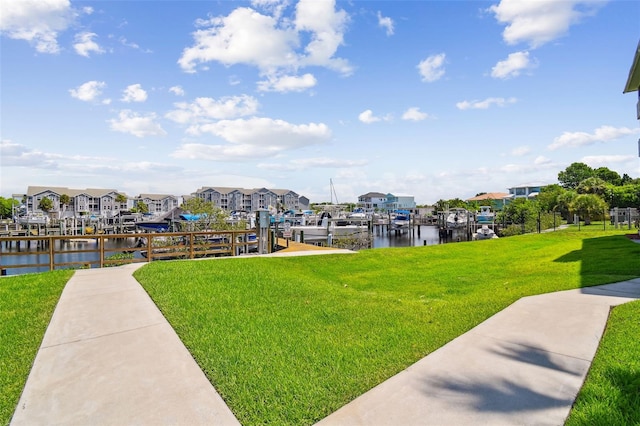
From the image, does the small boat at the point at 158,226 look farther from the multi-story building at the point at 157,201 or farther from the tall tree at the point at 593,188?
the multi-story building at the point at 157,201

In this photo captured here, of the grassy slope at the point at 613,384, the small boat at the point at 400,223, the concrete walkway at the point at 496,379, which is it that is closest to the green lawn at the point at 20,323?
the concrete walkway at the point at 496,379

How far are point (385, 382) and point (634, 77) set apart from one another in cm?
1622

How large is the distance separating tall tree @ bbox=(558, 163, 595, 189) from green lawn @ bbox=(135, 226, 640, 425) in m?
85.2

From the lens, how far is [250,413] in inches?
116

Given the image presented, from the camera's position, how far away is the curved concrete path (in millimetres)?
2861

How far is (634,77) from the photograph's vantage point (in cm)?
1338

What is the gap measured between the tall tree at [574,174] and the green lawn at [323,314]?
85164mm

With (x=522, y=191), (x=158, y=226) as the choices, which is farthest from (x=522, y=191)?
(x=158, y=226)

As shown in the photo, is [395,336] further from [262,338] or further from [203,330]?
[203,330]

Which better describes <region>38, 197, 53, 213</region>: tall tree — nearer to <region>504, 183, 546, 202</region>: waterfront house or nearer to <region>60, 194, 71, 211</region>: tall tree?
<region>60, 194, 71, 211</region>: tall tree

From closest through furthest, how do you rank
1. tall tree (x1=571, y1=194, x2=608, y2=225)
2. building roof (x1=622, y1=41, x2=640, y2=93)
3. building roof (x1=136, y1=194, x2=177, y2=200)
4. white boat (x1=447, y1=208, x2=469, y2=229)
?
building roof (x1=622, y1=41, x2=640, y2=93)
tall tree (x1=571, y1=194, x2=608, y2=225)
white boat (x1=447, y1=208, x2=469, y2=229)
building roof (x1=136, y1=194, x2=177, y2=200)

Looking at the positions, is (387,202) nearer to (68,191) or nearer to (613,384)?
(68,191)

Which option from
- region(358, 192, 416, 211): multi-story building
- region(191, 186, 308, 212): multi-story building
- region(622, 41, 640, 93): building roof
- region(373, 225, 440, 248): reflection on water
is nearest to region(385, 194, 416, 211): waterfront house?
region(358, 192, 416, 211): multi-story building

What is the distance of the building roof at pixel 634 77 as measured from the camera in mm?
12143
